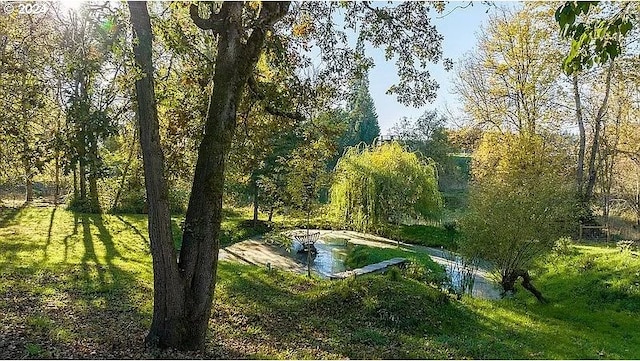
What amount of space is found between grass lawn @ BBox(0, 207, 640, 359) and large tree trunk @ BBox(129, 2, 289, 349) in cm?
42

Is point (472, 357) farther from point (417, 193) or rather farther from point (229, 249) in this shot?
point (417, 193)

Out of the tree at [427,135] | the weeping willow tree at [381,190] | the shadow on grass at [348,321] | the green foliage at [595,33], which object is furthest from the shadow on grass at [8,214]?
the tree at [427,135]

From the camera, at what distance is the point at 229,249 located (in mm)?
17344

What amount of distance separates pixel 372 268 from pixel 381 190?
6.73m

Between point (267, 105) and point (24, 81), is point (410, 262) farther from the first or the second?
point (24, 81)

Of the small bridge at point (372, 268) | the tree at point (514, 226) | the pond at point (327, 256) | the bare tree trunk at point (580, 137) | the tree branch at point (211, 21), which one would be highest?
the bare tree trunk at point (580, 137)

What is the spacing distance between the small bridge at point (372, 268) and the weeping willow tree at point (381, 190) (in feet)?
15.8

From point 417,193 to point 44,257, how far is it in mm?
13610

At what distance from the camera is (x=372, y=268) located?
44.3 feet

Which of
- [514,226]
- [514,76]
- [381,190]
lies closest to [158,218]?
[514,226]

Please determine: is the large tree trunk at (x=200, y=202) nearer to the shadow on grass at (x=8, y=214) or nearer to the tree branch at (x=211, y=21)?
the tree branch at (x=211, y=21)

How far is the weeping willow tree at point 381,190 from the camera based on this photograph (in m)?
19.8

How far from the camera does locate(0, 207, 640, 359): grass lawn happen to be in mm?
6250

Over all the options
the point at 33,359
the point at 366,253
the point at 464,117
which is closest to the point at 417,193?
the point at 366,253
